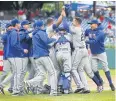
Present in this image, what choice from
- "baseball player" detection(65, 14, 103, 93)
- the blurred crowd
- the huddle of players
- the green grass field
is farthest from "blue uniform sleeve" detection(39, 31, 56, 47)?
the blurred crowd

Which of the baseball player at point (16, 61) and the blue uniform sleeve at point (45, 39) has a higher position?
the blue uniform sleeve at point (45, 39)

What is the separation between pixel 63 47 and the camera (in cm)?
1491

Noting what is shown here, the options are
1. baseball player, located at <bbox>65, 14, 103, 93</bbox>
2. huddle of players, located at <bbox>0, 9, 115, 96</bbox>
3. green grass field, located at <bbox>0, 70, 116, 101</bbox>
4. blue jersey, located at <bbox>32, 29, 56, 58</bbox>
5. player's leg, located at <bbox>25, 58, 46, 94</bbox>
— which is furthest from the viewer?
baseball player, located at <bbox>65, 14, 103, 93</bbox>

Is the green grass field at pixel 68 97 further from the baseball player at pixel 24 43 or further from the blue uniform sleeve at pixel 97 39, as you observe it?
the blue uniform sleeve at pixel 97 39

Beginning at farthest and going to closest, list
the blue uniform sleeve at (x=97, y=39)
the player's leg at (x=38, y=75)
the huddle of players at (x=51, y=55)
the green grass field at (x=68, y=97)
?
the blue uniform sleeve at (x=97, y=39)
the player's leg at (x=38, y=75)
the huddle of players at (x=51, y=55)
the green grass field at (x=68, y=97)


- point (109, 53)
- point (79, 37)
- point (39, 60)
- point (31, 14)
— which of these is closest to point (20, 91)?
point (39, 60)

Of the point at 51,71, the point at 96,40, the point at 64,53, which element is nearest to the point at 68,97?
the point at 51,71

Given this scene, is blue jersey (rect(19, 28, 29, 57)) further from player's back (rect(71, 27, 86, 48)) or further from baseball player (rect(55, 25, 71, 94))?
player's back (rect(71, 27, 86, 48))

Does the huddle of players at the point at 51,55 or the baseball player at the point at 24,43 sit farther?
the baseball player at the point at 24,43

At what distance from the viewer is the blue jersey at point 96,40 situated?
15.5m

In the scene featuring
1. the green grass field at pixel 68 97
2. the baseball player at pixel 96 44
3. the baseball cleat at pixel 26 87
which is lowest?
the green grass field at pixel 68 97

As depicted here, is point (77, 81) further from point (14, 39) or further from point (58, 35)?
point (14, 39)

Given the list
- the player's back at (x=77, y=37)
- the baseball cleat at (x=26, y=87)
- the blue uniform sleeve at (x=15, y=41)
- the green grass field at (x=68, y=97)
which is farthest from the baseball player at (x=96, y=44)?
the blue uniform sleeve at (x=15, y=41)

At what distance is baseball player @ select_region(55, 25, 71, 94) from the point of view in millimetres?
14898
